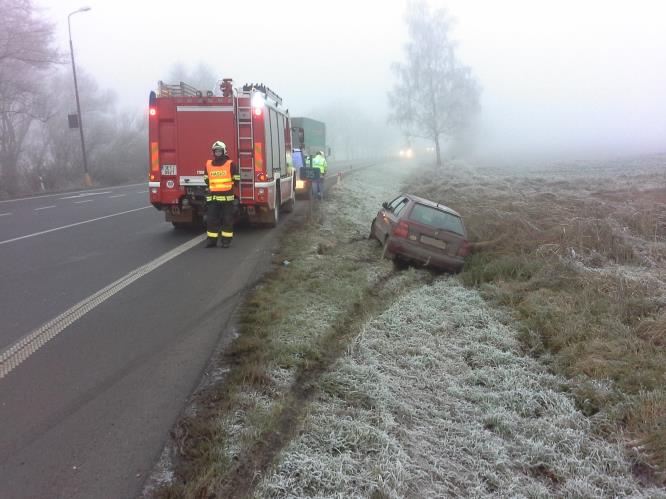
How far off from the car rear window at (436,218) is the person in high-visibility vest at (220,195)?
337cm

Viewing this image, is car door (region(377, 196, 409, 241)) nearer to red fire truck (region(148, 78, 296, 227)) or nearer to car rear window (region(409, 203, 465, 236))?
car rear window (region(409, 203, 465, 236))

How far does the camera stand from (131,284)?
634cm

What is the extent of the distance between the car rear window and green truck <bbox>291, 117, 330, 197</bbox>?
9377mm

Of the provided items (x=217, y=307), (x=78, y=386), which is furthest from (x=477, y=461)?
(x=217, y=307)

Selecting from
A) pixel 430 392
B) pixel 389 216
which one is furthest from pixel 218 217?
pixel 430 392

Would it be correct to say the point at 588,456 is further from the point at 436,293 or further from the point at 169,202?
the point at 169,202

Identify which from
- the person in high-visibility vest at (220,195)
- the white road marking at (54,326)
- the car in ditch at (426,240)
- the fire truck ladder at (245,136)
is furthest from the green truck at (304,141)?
the white road marking at (54,326)

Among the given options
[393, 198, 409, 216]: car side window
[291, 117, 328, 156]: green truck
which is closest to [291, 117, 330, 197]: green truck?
[291, 117, 328, 156]: green truck

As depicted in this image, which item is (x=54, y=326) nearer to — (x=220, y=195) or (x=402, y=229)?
(x=220, y=195)

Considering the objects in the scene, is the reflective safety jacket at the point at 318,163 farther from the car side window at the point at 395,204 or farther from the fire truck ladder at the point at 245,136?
the car side window at the point at 395,204

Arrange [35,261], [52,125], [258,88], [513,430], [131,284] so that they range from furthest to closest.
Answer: [52,125] < [258,88] < [35,261] < [131,284] < [513,430]

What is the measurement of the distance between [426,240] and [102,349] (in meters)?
5.38

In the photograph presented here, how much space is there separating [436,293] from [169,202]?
592 centimetres

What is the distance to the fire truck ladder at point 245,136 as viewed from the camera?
382 inches
